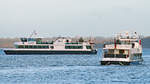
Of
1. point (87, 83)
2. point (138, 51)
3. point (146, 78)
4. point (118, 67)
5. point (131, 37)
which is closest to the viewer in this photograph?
point (87, 83)

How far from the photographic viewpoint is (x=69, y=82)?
68750 millimetres

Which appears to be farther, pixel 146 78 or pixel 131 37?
pixel 131 37

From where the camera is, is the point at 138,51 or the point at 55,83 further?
the point at 138,51

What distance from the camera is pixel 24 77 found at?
3007 inches

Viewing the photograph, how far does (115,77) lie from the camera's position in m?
76.6

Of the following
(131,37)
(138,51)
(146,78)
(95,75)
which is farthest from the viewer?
(131,37)

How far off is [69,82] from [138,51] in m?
37.2

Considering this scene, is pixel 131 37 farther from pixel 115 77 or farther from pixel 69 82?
pixel 69 82

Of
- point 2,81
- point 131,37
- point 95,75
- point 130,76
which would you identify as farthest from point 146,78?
point 131,37

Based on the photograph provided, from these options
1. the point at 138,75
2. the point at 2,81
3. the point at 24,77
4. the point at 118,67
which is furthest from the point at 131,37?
the point at 2,81

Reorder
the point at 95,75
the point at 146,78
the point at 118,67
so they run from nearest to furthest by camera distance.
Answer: the point at 146,78, the point at 95,75, the point at 118,67

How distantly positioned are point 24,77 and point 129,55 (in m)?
27.5

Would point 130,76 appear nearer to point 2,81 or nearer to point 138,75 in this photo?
point 138,75

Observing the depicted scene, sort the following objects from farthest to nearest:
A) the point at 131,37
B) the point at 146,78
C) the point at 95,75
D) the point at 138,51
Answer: the point at 131,37
the point at 138,51
the point at 95,75
the point at 146,78
